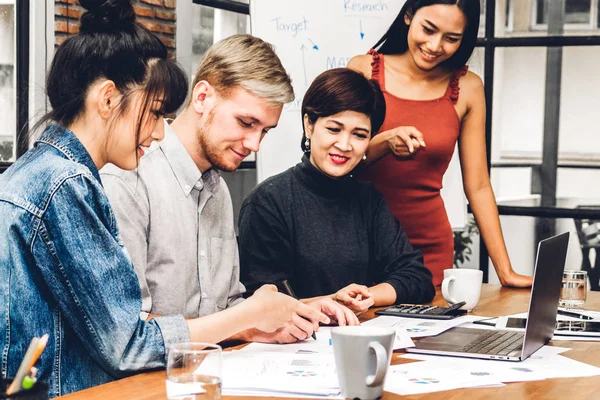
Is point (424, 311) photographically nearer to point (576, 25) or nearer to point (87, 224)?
point (87, 224)

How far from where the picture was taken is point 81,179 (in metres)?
1.35

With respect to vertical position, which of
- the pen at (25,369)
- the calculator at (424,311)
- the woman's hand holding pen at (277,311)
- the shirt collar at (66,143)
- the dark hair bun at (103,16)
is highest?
the dark hair bun at (103,16)

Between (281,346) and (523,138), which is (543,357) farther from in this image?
(523,138)

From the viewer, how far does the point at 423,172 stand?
2.72 m

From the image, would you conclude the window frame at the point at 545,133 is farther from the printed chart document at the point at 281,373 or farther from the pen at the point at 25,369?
the pen at the point at 25,369

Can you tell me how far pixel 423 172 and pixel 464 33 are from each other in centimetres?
45

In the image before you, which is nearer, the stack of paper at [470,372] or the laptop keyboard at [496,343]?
the stack of paper at [470,372]

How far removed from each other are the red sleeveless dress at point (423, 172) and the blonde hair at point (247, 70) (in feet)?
2.78

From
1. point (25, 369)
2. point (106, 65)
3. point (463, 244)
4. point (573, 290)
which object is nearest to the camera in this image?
point (25, 369)

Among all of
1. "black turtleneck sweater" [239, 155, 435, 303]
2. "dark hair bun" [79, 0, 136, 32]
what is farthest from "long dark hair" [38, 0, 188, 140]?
"black turtleneck sweater" [239, 155, 435, 303]

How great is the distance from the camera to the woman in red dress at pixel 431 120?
8.66 ft

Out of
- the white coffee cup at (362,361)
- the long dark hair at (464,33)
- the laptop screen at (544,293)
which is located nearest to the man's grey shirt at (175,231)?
the white coffee cup at (362,361)

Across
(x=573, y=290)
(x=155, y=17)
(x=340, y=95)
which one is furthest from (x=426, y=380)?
(x=155, y=17)

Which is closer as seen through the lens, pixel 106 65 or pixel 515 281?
pixel 106 65
